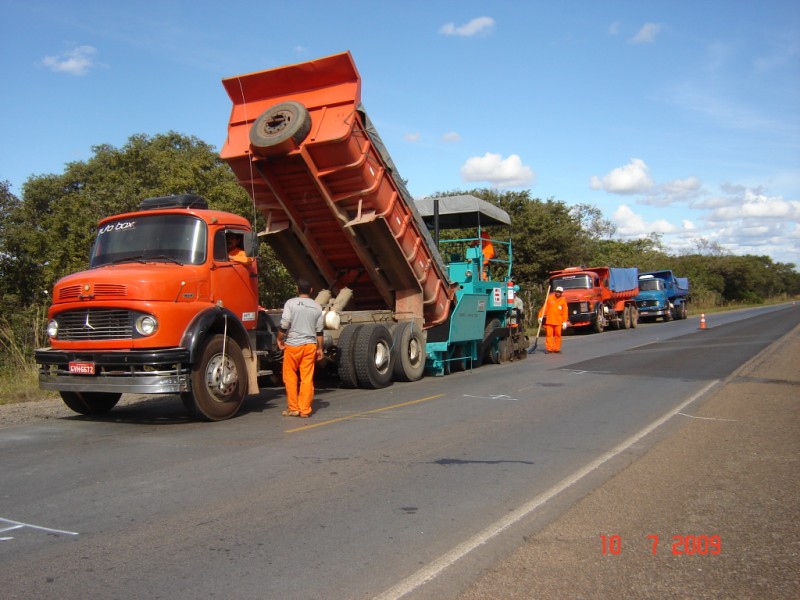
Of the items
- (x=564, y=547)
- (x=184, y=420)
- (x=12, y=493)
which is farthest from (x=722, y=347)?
(x=12, y=493)

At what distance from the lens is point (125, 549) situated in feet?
13.9

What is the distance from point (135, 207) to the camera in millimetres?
18016

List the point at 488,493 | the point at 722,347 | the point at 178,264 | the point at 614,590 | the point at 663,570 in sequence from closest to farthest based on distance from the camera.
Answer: the point at 614,590, the point at 663,570, the point at 488,493, the point at 178,264, the point at 722,347

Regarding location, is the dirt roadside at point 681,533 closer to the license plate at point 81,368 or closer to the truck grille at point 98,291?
the truck grille at point 98,291

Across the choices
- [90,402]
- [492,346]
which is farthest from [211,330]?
[492,346]

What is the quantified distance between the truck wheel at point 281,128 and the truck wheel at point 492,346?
6875 mm

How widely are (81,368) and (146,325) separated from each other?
0.94 metres

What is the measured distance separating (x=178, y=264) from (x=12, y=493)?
11.9 ft

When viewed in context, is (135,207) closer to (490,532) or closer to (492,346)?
(492,346)

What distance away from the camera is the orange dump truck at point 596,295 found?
27.3 m

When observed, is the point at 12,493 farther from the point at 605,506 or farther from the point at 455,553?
the point at 605,506

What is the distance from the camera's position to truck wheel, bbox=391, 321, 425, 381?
12.0 meters

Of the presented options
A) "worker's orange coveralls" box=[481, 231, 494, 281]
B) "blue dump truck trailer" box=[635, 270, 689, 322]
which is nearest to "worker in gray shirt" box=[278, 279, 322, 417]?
"worker's orange coveralls" box=[481, 231, 494, 281]

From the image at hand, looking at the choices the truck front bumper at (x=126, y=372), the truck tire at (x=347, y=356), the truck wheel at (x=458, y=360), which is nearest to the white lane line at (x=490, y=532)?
the truck front bumper at (x=126, y=372)
